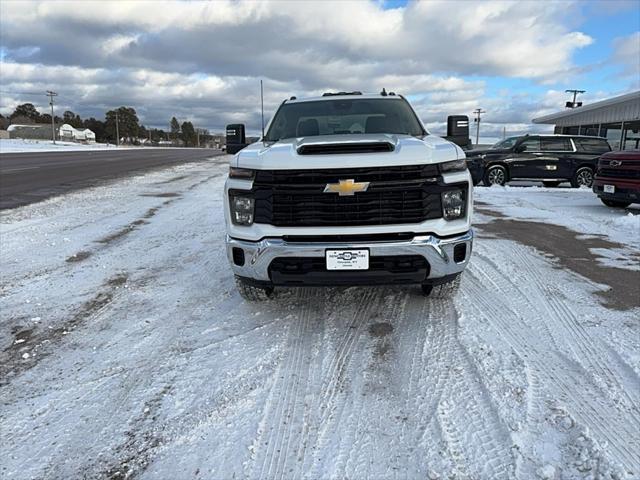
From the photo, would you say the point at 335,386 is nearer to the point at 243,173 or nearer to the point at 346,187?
the point at 346,187

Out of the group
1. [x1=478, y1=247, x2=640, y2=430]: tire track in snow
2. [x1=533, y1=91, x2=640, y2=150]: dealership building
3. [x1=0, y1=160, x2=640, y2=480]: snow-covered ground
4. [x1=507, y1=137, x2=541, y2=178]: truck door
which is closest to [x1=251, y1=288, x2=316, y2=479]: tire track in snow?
[x1=0, y1=160, x2=640, y2=480]: snow-covered ground

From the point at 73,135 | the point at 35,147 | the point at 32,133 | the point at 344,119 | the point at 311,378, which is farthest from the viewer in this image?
the point at 73,135

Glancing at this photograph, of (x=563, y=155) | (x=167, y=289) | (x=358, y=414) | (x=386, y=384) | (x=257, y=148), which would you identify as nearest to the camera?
(x=358, y=414)

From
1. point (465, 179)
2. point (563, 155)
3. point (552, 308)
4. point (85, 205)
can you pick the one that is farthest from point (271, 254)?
point (563, 155)

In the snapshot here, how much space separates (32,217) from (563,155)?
1465 centimetres

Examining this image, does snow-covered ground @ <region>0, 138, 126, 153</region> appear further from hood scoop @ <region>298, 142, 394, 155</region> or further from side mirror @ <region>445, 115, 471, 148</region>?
hood scoop @ <region>298, 142, 394, 155</region>

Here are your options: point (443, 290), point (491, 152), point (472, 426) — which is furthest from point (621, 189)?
point (472, 426)

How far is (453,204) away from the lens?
145 inches

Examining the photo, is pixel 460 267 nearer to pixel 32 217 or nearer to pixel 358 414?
pixel 358 414

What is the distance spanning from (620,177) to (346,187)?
328 inches

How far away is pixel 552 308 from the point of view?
14.0 feet

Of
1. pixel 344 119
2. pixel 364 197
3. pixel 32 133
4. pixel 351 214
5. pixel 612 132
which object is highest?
pixel 32 133

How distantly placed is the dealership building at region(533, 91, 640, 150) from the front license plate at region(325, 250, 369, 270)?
73.4 ft

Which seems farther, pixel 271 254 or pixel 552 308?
pixel 552 308
